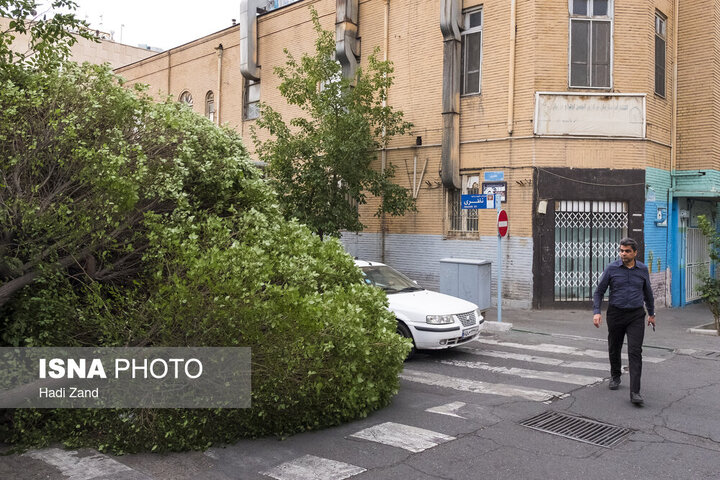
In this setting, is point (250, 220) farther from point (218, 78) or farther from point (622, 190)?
point (218, 78)

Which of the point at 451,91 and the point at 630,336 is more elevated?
the point at 451,91

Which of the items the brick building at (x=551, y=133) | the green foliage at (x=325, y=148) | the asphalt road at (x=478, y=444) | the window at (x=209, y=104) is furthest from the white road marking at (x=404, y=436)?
the window at (x=209, y=104)

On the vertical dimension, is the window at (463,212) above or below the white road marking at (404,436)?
above

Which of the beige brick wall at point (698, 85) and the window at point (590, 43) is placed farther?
the beige brick wall at point (698, 85)

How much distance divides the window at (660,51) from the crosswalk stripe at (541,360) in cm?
971

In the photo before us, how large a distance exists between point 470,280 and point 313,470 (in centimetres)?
860

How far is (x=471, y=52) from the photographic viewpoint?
17.0m

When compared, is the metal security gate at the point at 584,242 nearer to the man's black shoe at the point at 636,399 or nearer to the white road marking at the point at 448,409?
the man's black shoe at the point at 636,399

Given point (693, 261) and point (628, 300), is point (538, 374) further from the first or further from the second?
point (693, 261)

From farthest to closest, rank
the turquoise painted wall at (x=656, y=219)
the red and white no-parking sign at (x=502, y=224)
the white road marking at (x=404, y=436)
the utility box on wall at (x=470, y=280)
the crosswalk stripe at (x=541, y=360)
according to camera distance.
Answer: the turquoise painted wall at (x=656, y=219) < the red and white no-parking sign at (x=502, y=224) < the utility box on wall at (x=470, y=280) < the crosswalk stripe at (x=541, y=360) < the white road marking at (x=404, y=436)

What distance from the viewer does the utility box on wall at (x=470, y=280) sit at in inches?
518

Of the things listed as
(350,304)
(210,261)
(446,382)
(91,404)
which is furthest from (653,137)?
(91,404)

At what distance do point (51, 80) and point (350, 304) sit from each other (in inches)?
148

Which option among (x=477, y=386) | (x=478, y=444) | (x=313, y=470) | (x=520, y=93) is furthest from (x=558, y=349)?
(x=520, y=93)
